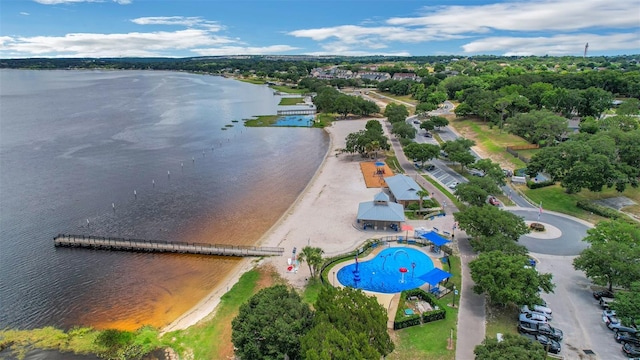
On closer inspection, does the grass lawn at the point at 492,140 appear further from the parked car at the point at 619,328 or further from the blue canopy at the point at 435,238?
the parked car at the point at 619,328

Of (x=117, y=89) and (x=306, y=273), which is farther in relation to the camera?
(x=117, y=89)

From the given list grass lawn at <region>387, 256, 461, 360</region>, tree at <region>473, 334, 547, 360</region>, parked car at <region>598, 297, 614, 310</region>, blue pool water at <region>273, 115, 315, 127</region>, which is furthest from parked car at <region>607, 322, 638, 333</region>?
blue pool water at <region>273, 115, 315, 127</region>

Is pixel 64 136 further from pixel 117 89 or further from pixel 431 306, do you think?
pixel 117 89

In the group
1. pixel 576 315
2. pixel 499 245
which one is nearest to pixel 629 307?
pixel 576 315

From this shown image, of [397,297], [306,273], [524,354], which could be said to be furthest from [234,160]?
[524,354]

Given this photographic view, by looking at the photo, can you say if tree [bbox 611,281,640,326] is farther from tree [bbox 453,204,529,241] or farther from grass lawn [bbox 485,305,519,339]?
tree [bbox 453,204,529,241]

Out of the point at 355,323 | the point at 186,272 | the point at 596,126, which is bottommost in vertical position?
Result: the point at 186,272
